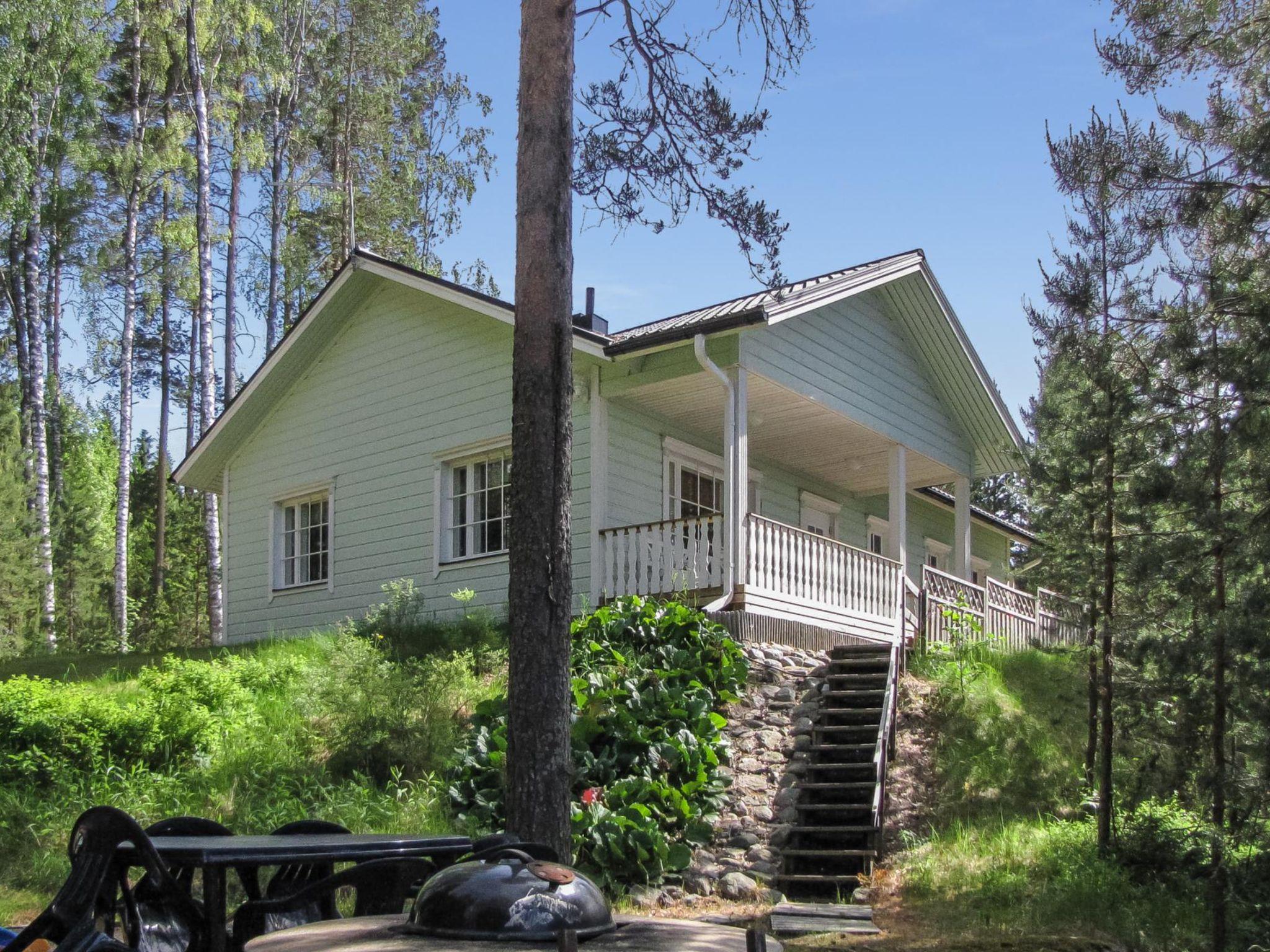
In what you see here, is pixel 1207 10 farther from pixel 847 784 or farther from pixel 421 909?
pixel 421 909

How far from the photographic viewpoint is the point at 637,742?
10562mm

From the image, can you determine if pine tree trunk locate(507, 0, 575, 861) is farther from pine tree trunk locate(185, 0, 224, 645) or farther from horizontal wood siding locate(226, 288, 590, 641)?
pine tree trunk locate(185, 0, 224, 645)

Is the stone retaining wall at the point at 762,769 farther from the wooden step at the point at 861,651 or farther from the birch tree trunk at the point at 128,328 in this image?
the birch tree trunk at the point at 128,328

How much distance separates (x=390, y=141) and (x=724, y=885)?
25.0m

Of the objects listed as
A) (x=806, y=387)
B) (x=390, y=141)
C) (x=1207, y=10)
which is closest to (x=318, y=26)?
(x=390, y=141)

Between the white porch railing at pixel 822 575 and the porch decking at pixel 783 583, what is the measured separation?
0.04 ft

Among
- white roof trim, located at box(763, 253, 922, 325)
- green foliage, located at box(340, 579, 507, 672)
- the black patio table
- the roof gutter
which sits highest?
white roof trim, located at box(763, 253, 922, 325)

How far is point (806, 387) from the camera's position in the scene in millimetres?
15352

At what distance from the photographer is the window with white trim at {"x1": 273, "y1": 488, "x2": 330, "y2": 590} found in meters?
18.2

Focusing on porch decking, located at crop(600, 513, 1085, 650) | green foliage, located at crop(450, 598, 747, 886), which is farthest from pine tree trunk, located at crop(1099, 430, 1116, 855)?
green foliage, located at crop(450, 598, 747, 886)

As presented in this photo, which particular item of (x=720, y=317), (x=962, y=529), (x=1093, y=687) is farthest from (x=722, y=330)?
(x=962, y=529)

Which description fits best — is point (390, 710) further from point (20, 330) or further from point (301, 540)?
point (20, 330)

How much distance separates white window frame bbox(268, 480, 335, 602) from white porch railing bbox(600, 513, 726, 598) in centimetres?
499

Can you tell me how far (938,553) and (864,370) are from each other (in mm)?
8312
